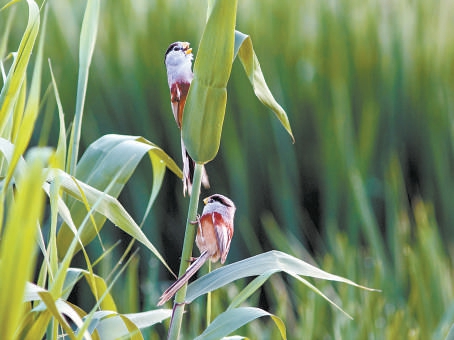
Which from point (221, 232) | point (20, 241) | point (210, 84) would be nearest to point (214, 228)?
point (221, 232)

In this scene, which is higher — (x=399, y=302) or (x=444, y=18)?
(x=444, y=18)

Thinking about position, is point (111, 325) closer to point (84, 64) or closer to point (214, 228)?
point (214, 228)

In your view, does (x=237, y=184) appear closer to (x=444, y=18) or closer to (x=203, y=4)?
(x=203, y=4)

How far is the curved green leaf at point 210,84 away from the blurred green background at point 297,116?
1142mm

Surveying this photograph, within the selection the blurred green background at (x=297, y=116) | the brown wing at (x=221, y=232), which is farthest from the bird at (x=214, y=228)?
the blurred green background at (x=297, y=116)

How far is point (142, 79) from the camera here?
1971 mm

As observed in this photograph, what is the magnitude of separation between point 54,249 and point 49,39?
146 centimetres

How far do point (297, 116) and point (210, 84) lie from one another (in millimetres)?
1375

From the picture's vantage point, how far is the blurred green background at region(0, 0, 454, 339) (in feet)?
6.26

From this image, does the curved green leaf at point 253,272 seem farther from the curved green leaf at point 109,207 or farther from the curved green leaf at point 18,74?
the curved green leaf at point 18,74

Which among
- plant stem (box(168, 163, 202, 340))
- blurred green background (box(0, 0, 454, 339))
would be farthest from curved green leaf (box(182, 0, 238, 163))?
blurred green background (box(0, 0, 454, 339))

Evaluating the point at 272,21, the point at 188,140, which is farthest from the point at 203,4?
the point at 188,140

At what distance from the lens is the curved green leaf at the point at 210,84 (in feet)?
2.10

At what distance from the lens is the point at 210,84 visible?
25.7 inches
